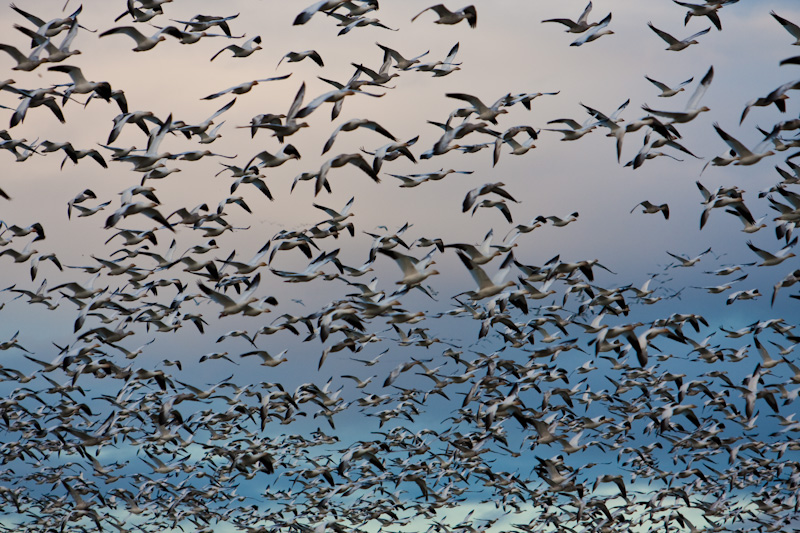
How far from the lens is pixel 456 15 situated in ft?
83.9

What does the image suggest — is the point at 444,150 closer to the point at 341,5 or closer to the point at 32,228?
the point at 341,5

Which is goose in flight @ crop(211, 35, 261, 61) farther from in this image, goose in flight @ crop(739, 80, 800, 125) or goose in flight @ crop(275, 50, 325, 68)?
goose in flight @ crop(739, 80, 800, 125)

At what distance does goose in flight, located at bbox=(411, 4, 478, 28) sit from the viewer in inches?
991

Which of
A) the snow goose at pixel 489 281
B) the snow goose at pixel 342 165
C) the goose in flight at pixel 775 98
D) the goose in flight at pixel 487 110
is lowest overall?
the snow goose at pixel 489 281

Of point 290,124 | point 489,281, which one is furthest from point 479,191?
point 290,124

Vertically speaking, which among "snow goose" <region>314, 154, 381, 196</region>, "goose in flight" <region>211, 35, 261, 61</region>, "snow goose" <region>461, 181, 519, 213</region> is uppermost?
"goose in flight" <region>211, 35, 261, 61</region>

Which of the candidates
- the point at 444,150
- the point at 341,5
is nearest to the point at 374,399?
the point at 444,150

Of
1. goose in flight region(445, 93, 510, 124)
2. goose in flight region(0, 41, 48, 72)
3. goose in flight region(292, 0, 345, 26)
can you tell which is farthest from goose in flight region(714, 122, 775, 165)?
goose in flight region(0, 41, 48, 72)

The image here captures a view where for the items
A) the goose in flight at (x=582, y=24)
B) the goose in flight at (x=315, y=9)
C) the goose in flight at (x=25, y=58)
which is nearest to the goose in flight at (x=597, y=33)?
the goose in flight at (x=582, y=24)

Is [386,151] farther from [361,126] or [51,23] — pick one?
[51,23]

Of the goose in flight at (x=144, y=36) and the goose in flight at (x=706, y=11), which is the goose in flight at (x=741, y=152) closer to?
the goose in flight at (x=706, y=11)

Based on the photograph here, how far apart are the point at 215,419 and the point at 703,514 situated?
25.0 metres

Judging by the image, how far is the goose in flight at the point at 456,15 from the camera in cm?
2517

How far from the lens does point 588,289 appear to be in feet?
105
